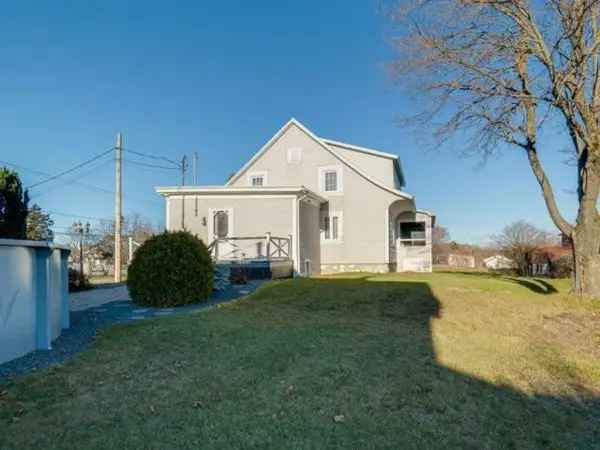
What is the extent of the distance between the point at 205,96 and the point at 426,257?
1357 centimetres

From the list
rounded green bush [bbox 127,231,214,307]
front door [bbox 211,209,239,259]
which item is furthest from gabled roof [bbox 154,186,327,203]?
rounded green bush [bbox 127,231,214,307]

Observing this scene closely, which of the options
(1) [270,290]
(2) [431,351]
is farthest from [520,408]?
(1) [270,290]

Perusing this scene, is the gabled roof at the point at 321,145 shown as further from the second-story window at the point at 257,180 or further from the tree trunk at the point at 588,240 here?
the tree trunk at the point at 588,240

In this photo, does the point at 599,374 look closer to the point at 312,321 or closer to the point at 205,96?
the point at 312,321

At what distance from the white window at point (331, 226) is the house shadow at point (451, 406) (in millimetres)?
13463

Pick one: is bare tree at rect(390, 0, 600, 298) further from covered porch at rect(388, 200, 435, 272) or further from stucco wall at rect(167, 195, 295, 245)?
covered porch at rect(388, 200, 435, 272)

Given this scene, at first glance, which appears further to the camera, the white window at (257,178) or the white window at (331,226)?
the white window at (257,178)

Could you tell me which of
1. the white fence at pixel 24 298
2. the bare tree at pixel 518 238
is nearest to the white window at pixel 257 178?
the bare tree at pixel 518 238

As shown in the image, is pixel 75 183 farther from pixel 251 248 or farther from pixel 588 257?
pixel 588 257

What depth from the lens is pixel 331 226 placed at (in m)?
19.8

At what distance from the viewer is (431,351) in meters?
5.42

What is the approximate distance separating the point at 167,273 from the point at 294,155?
42.9 ft

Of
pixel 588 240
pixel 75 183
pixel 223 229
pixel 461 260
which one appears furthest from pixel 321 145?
pixel 461 260

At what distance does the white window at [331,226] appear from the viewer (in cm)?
1972
